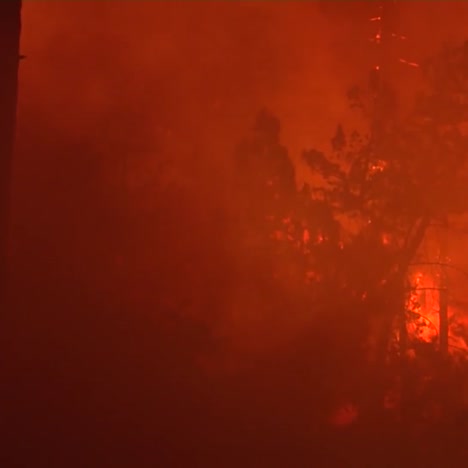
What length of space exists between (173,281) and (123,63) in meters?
1.02

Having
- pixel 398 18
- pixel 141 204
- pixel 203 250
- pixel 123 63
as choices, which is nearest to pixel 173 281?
pixel 203 250

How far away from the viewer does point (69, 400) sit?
2352 mm

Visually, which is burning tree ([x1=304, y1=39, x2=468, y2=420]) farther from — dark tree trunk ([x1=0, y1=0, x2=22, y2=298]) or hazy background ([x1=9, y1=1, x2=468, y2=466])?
dark tree trunk ([x1=0, y1=0, x2=22, y2=298])

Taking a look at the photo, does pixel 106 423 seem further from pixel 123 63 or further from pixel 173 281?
pixel 123 63

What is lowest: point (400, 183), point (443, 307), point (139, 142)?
point (443, 307)

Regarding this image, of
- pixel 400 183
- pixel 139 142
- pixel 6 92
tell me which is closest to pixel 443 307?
pixel 400 183

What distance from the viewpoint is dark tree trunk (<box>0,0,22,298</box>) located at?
6.89 ft

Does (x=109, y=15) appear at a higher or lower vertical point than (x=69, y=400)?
higher

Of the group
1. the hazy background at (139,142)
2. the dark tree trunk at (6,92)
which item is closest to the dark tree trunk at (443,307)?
the hazy background at (139,142)

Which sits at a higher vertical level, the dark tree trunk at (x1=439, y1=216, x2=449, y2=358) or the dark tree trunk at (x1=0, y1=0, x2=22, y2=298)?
the dark tree trunk at (x1=0, y1=0, x2=22, y2=298)

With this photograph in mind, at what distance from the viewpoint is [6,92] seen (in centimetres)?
213

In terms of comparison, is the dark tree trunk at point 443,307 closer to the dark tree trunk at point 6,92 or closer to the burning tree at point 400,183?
the burning tree at point 400,183

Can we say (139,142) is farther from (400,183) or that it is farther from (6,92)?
(400,183)

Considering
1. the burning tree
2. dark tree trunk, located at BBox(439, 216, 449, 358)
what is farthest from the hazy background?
dark tree trunk, located at BBox(439, 216, 449, 358)
